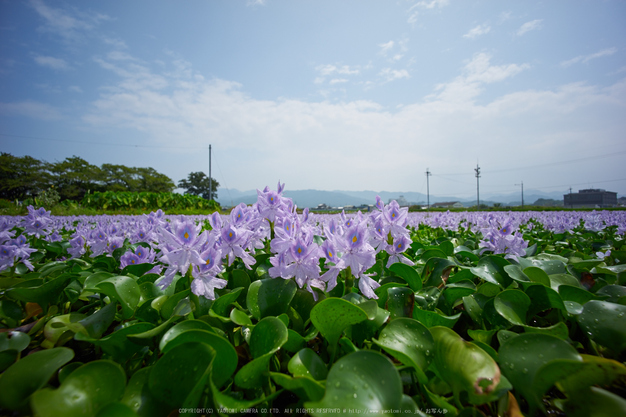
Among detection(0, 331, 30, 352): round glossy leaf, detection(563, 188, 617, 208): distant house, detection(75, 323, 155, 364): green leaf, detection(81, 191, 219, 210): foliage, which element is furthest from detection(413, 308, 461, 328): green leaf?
detection(563, 188, 617, 208): distant house

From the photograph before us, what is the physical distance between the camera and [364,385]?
2.33 ft

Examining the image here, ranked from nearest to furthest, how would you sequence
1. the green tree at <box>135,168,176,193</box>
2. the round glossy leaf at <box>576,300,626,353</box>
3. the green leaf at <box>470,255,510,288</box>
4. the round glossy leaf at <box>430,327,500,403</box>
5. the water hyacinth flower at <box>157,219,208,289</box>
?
the round glossy leaf at <box>430,327,500,403</box>
the round glossy leaf at <box>576,300,626,353</box>
the water hyacinth flower at <box>157,219,208,289</box>
the green leaf at <box>470,255,510,288</box>
the green tree at <box>135,168,176,193</box>

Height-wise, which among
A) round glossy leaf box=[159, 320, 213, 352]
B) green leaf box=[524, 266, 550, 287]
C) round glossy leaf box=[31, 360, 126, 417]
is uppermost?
green leaf box=[524, 266, 550, 287]

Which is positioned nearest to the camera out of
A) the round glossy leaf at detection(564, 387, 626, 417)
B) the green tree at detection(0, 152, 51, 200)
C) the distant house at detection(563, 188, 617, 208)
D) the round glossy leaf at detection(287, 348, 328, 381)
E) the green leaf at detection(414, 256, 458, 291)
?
the round glossy leaf at detection(564, 387, 626, 417)

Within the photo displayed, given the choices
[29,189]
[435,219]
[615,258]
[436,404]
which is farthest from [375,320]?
[29,189]

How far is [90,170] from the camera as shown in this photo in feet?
137

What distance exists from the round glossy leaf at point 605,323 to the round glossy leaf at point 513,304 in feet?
0.57

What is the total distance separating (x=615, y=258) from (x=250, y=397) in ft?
10.5

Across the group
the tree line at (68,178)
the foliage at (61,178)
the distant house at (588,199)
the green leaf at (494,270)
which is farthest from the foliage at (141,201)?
the distant house at (588,199)

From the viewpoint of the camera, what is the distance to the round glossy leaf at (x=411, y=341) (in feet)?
2.88

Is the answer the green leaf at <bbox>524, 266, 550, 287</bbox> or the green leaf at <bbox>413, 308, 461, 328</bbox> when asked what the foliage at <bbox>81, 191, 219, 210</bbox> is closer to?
the green leaf at <bbox>413, 308, 461, 328</bbox>

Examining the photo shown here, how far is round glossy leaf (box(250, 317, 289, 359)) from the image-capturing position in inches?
34.6

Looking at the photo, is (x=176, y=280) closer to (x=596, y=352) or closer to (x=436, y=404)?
(x=436, y=404)

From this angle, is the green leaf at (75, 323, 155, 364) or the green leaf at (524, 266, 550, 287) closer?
the green leaf at (75, 323, 155, 364)
